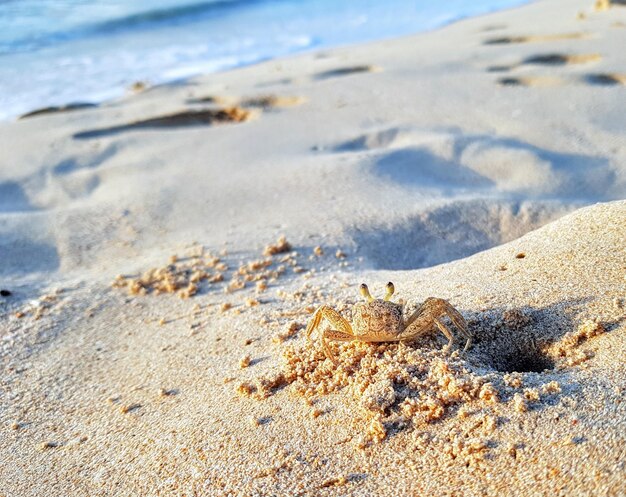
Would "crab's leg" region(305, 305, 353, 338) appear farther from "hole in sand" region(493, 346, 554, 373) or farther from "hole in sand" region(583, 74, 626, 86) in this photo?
"hole in sand" region(583, 74, 626, 86)

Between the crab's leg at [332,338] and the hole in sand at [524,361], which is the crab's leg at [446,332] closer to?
the hole in sand at [524,361]

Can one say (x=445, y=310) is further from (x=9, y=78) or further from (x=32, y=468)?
(x=9, y=78)

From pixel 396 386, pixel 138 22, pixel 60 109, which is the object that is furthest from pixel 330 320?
pixel 138 22

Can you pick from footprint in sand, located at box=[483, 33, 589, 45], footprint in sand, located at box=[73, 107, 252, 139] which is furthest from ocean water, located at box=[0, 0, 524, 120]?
footprint in sand, located at box=[483, 33, 589, 45]

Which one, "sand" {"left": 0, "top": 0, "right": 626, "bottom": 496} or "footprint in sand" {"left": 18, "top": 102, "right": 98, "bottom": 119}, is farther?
"footprint in sand" {"left": 18, "top": 102, "right": 98, "bottom": 119}

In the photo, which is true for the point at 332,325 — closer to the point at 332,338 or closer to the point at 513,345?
the point at 332,338

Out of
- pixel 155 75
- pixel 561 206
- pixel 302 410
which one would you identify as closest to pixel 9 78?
pixel 155 75

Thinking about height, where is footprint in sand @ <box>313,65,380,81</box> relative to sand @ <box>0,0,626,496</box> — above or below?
above

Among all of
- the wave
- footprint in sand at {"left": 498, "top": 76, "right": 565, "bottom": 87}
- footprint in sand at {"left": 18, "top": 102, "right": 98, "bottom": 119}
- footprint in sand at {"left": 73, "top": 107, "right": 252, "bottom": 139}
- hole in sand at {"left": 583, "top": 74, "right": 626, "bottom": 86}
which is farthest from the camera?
the wave
